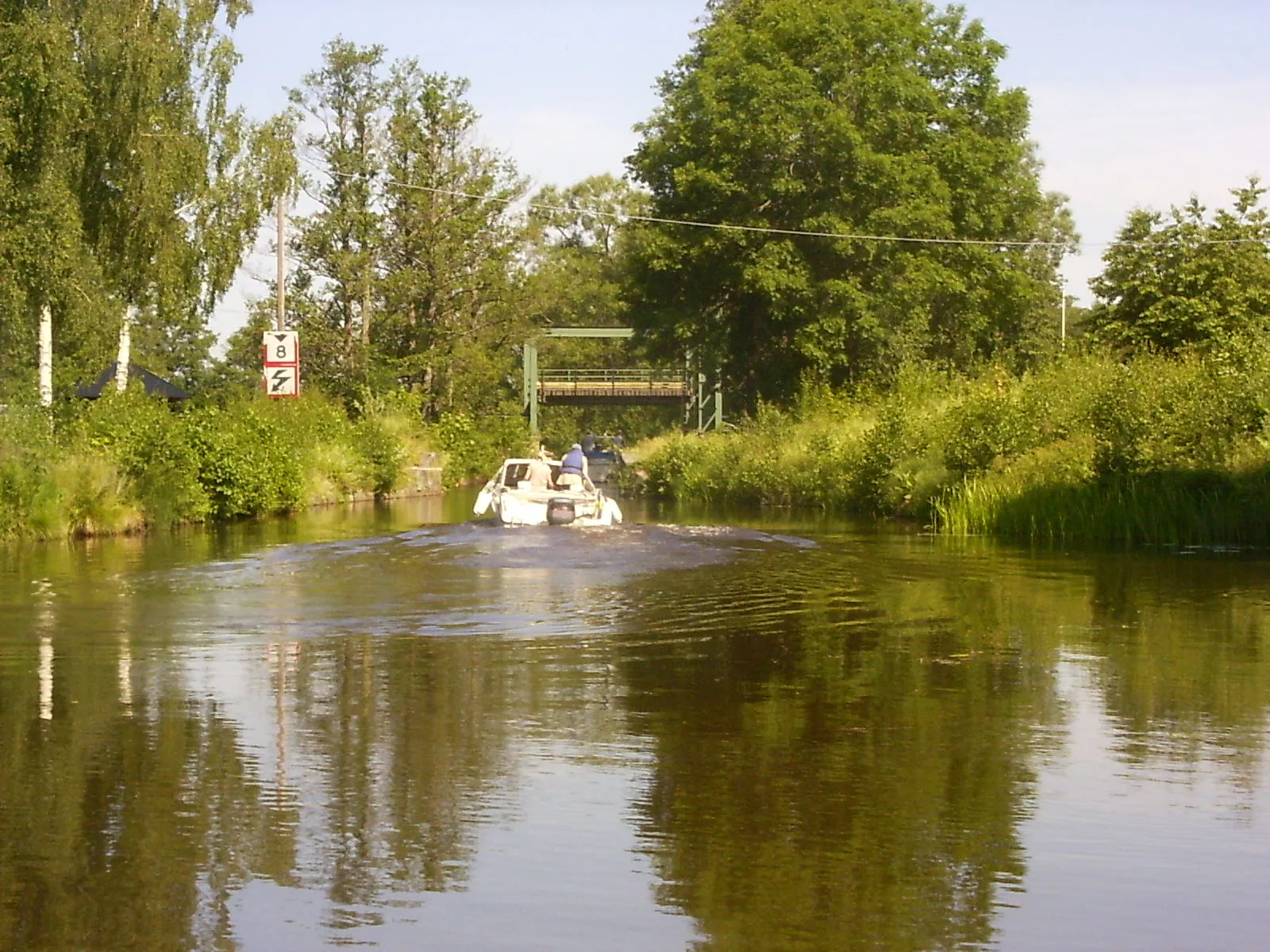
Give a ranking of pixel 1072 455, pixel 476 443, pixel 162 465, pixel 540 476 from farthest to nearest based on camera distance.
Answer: pixel 476 443 → pixel 162 465 → pixel 1072 455 → pixel 540 476

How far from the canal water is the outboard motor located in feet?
32.7

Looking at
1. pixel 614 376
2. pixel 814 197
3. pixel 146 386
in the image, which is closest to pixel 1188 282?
pixel 814 197

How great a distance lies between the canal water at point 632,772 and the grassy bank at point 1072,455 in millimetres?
10782

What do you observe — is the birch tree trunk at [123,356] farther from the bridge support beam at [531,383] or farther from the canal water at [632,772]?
the bridge support beam at [531,383]

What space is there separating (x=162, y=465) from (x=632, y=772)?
2770 cm

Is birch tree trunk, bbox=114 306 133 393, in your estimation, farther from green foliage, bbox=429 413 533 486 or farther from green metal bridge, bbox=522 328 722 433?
green metal bridge, bbox=522 328 722 433

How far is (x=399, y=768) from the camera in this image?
9.44 meters

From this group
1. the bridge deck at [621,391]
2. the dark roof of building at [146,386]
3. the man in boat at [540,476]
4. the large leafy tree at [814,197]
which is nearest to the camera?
the man in boat at [540,476]

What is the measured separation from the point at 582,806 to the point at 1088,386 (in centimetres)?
2882

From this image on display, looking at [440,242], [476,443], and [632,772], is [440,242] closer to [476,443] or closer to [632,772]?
[476,443]

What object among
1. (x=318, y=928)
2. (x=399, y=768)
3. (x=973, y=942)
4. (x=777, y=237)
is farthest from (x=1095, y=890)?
(x=777, y=237)

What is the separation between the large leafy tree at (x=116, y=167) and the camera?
30.6 m

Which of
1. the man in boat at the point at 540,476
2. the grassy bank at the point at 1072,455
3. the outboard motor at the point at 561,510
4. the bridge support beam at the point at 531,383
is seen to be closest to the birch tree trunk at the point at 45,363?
the man in boat at the point at 540,476

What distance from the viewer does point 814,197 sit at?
59.6 m
